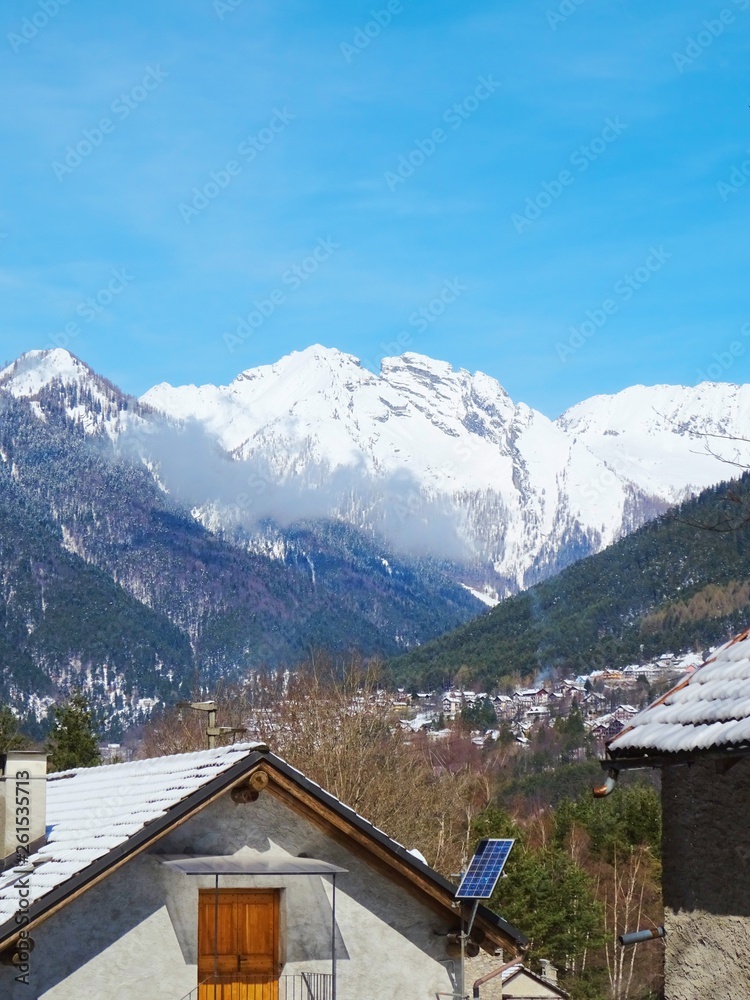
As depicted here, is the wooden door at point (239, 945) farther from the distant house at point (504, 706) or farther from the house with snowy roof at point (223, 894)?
the distant house at point (504, 706)

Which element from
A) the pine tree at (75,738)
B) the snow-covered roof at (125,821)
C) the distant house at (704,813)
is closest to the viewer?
the distant house at (704,813)

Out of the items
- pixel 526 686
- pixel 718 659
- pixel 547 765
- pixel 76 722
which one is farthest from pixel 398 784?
pixel 526 686

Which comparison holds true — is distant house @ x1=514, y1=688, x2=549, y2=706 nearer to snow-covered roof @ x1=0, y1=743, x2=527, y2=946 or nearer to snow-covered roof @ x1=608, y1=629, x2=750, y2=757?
snow-covered roof @ x1=0, y1=743, x2=527, y2=946

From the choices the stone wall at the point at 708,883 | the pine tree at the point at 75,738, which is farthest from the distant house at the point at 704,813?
the pine tree at the point at 75,738

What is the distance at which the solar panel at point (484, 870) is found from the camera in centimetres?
1714

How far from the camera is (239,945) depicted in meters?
17.4

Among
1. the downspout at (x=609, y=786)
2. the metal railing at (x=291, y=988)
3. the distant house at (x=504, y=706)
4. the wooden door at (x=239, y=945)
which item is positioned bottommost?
the metal railing at (x=291, y=988)

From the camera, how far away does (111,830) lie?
1672 centimetres

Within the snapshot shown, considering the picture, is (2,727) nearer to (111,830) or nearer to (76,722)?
(76,722)

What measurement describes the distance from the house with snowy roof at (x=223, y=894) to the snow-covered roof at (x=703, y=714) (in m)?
5.55

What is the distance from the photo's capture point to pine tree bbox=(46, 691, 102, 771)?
207 feet

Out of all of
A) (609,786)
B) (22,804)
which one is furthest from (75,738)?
(609,786)

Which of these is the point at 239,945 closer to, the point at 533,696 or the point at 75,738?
the point at 75,738

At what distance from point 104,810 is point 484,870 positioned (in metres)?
4.63
